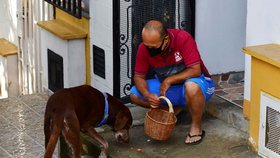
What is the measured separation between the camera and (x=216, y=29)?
7.53m

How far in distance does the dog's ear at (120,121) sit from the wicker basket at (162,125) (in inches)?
9.9

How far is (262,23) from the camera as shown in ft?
19.9

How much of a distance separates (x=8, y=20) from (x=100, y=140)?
5.11 m

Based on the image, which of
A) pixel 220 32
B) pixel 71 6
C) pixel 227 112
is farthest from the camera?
pixel 71 6

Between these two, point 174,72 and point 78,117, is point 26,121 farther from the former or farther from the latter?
point 174,72

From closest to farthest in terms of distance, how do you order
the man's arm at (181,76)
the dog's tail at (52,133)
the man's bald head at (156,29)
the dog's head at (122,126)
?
the dog's tail at (52,133) < the man's bald head at (156,29) < the man's arm at (181,76) < the dog's head at (122,126)

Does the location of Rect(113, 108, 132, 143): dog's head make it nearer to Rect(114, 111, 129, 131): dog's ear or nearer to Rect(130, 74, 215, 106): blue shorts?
Rect(114, 111, 129, 131): dog's ear

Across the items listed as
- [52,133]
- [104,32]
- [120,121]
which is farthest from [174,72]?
[104,32]

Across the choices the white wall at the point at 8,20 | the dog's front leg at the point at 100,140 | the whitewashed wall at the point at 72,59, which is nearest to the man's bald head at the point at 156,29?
the dog's front leg at the point at 100,140

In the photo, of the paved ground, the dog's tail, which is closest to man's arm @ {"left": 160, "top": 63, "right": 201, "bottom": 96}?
the paved ground

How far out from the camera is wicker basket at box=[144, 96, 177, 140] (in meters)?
6.09

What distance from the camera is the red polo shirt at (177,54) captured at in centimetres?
624

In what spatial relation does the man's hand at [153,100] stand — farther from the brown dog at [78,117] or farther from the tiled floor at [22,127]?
the tiled floor at [22,127]

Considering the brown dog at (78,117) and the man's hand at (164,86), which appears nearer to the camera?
the brown dog at (78,117)
